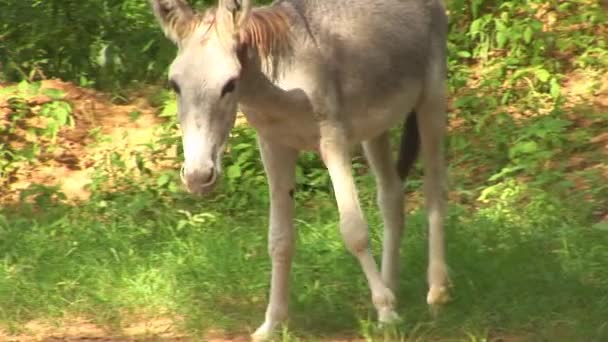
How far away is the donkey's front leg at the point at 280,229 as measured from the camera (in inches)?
224

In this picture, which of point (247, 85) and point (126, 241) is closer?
point (247, 85)

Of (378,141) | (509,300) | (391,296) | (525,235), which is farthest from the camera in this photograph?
(525,235)

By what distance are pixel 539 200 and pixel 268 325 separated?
2607 millimetres

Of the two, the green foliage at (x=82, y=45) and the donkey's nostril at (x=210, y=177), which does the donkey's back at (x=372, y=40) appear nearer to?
the donkey's nostril at (x=210, y=177)

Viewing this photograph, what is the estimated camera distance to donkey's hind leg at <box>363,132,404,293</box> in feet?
20.5

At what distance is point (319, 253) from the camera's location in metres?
6.81

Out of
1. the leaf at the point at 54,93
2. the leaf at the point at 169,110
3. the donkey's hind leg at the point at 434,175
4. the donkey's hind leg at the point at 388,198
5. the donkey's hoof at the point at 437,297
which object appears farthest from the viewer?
the leaf at the point at 54,93

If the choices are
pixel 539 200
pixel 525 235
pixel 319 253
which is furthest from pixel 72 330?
pixel 539 200

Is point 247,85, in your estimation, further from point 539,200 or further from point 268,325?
point 539,200

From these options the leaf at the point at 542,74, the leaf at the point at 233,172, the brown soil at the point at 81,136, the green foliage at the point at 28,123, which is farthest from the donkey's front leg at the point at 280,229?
the leaf at the point at 542,74

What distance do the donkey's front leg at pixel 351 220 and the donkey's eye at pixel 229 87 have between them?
65 cm

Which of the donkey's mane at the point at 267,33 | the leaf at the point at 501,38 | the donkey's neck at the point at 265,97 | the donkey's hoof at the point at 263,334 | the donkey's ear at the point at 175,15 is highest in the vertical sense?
the donkey's ear at the point at 175,15

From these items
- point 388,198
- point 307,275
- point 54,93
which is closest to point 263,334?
point 307,275

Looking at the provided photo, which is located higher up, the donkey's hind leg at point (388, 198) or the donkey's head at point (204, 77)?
the donkey's head at point (204, 77)
